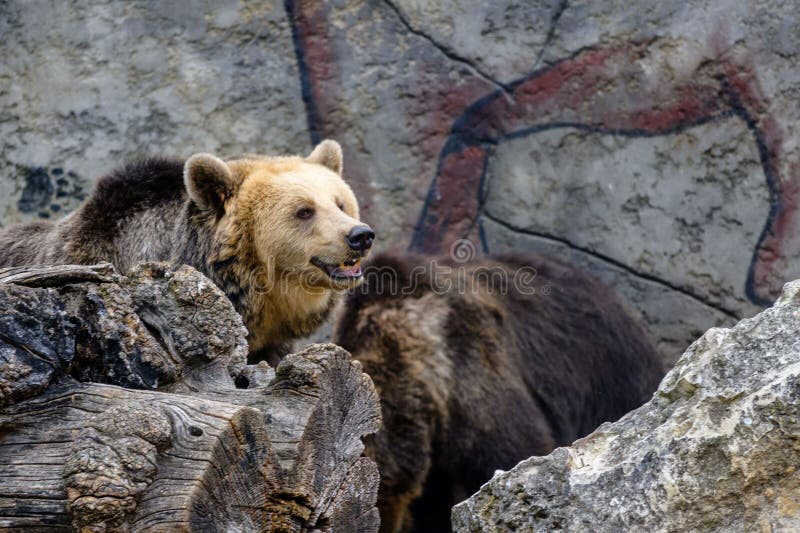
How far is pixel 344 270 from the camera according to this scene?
4.68m

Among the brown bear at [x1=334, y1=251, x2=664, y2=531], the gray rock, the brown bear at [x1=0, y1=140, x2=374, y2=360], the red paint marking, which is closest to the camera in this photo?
the gray rock

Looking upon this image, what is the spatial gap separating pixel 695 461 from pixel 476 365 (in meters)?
3.04

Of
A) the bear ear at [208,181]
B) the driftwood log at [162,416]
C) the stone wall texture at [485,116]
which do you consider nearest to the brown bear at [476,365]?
the stone wall texture at [485,116]

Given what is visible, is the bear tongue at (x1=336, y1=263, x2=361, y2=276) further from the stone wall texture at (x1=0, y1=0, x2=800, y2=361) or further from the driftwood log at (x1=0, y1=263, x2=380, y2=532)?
the stone wall texture at (x1=0, y1=0, x2=800, y2=361)

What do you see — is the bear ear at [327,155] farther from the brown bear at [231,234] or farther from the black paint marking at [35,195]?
the black paint marking at [35,195]

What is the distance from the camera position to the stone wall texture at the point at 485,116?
6.25 meters

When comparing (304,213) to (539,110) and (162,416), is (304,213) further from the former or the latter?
(162,416)

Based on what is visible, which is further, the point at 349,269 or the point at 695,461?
the point at 349,269

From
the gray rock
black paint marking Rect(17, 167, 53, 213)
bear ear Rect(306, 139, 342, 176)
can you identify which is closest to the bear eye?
bear ear Rect(306, 139, 342, 176)

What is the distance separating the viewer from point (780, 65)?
20.2ft

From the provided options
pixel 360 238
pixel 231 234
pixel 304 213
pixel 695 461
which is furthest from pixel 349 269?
pixel 695 461

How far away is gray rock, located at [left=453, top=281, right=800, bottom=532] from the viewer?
2213mm

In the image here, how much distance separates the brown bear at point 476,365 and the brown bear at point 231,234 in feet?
1.57

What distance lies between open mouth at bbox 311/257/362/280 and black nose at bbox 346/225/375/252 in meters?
0.08
